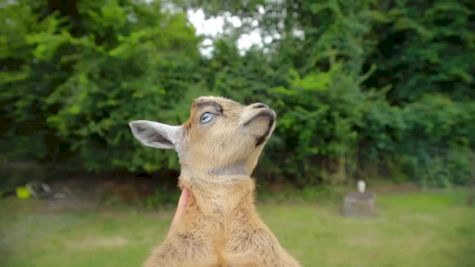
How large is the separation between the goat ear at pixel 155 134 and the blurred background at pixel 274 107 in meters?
2.40

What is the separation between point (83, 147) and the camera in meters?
5.31

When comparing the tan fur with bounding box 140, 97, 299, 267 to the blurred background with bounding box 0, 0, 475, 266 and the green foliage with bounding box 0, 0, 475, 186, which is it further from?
the green foliage with bounding box 0, 0, 475, 186

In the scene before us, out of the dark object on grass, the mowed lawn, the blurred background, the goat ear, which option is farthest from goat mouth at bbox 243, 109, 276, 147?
the dark object on grass

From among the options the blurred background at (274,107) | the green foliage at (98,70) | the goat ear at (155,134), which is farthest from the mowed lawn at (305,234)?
the goat ear at (155,134)

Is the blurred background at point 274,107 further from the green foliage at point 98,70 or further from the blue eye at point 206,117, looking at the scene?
the blue eye at point 206,117

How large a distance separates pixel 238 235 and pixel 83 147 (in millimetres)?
4035

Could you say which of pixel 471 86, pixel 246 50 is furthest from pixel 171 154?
pixel 471 86

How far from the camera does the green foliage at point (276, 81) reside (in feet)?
16.2

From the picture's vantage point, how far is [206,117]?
5.41 ft

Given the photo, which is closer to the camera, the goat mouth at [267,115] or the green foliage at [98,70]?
the goat mouth at [267,115]

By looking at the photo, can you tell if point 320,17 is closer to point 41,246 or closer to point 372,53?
point 372,53

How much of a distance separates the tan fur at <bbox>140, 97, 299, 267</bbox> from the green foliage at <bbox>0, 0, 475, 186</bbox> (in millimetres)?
3183

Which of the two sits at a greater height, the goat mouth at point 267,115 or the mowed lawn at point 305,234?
the goat mouth at point 267,115

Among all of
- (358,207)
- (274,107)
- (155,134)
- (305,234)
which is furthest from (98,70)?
(155,134)
